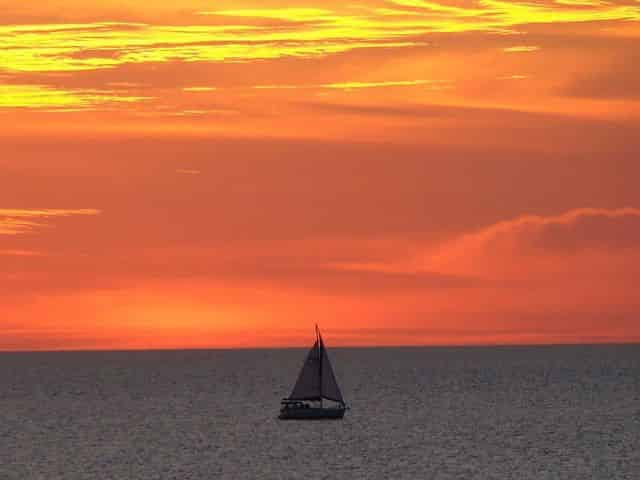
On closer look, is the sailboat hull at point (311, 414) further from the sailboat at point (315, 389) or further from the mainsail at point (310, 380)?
the mainsail at point (310, 380)

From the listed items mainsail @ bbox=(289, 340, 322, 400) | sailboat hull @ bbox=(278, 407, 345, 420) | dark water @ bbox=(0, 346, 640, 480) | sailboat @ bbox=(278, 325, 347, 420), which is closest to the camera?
dark water @ bbox=(0, 346, 640, 480)

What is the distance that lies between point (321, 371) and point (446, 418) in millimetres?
A: 22945

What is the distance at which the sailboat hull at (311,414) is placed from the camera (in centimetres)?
12650

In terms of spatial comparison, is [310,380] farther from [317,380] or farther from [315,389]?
[315,389]

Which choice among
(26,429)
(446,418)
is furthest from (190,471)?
(446,418)

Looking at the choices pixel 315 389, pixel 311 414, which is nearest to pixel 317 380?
pixel 315 389

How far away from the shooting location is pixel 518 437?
377 ft

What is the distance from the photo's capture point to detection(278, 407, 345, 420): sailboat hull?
126500 mm

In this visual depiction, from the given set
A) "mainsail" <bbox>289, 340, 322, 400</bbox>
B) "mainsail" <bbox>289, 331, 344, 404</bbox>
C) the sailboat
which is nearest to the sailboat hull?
the sailboat

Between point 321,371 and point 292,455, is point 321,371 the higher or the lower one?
the higher one

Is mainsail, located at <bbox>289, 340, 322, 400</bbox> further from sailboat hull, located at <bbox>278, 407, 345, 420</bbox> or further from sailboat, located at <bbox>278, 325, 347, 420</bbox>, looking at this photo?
sailboat hull, located at <bbox>278, 407, 345, 420</bbox>

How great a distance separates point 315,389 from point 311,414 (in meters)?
5.85

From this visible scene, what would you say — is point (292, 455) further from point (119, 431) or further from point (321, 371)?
point (119, 431)

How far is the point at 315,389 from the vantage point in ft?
401
